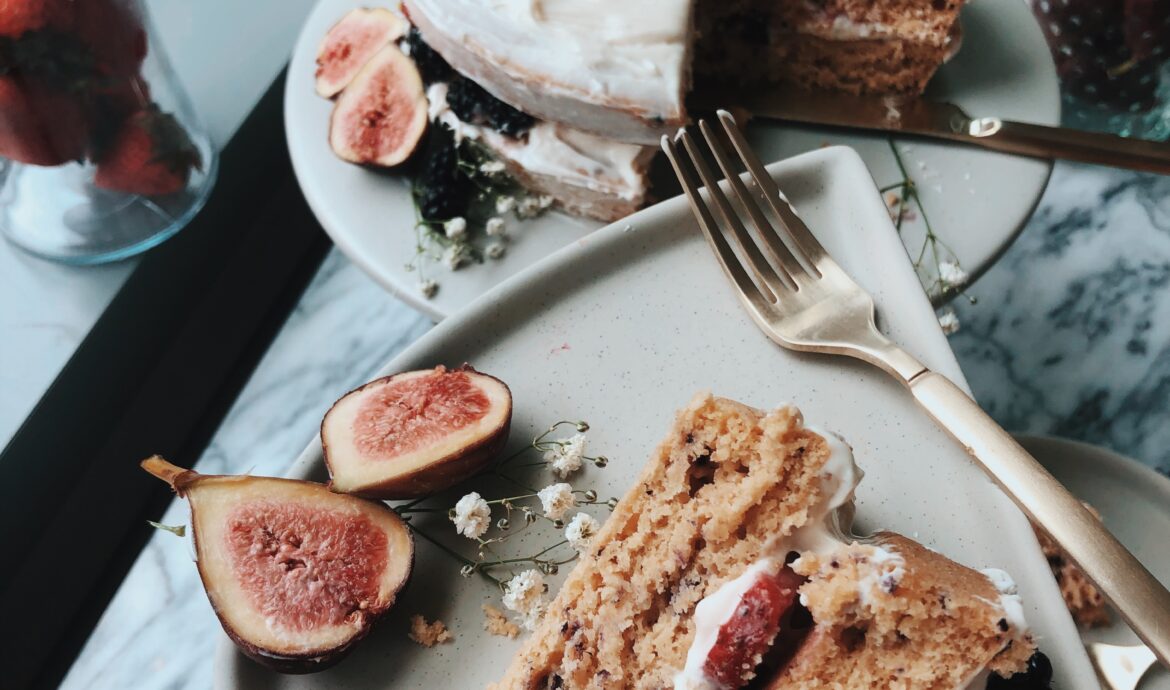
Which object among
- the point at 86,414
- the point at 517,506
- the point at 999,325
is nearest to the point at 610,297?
the point at 517,506

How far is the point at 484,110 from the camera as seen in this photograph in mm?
2020

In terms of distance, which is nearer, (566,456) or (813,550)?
(813,550)

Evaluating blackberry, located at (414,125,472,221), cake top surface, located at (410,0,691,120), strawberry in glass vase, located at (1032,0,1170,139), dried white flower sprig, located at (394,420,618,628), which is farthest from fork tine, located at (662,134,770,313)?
strawberry in glass vase, located at (1032,0,1170,139)

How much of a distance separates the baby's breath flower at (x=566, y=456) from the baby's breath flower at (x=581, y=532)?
0.28 feet

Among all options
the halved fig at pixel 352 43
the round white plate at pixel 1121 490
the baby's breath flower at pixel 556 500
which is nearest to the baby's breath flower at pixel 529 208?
the halved fig at pixel 352 43

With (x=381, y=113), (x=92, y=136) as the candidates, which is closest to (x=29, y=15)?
(x=92, y=136)

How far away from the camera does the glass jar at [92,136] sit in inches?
72.0

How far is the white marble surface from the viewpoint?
2141 mm

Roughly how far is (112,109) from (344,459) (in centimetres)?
110

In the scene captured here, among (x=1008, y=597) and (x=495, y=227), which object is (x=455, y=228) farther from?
(x=1008, y=597)

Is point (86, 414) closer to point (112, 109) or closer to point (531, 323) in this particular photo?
point (112, 109)

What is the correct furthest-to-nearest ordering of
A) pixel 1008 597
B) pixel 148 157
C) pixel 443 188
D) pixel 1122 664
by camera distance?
1. pixel 148 157
2. pixel 443 188
3. pixel 1122 664
4. pixel 1008 597

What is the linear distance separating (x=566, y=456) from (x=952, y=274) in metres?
0.84

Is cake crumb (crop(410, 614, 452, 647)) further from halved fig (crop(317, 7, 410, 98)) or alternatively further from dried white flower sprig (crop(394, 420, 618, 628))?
halved fig (crop(317, 7, 410, 98))
